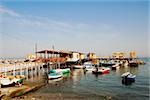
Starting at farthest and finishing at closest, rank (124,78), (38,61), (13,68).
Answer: (38,61) < (13,68) < (124,78)

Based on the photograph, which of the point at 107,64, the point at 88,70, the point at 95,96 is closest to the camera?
the point at 95,96

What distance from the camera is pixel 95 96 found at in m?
28.5

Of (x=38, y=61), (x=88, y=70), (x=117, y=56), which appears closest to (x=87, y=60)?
(x=117, y=56)

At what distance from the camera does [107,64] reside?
86.4m

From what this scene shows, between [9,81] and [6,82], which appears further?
[9,81]

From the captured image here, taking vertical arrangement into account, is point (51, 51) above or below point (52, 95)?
above

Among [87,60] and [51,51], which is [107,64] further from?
[51,51]

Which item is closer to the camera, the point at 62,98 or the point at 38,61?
the point at 62,98

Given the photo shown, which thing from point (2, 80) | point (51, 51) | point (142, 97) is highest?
point (51, 51)

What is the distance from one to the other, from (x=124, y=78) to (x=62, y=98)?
18006mm

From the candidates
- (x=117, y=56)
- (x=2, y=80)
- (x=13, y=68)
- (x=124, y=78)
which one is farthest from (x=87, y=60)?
(x=2, y=80)

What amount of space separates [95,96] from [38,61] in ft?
113

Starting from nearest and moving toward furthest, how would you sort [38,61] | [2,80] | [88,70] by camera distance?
[2,80]
[38,61]
[88,70]

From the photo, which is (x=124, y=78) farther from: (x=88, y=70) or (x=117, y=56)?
(x=117, y=56)
